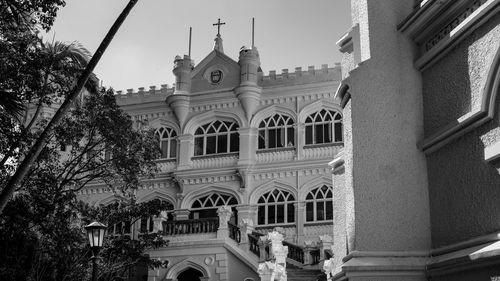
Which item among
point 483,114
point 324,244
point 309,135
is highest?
point 309,135

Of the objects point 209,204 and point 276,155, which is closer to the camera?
point 276,155

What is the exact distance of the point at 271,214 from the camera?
30766 mm

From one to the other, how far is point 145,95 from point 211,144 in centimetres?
466

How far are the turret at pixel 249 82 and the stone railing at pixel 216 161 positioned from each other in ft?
6.48

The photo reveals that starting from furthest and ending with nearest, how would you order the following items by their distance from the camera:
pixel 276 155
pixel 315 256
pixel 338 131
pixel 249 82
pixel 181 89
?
1. pixel 181 89
2. pixel 249 82
3. pixel 276 155
4. pixel 338 131
5. pixel 315 256

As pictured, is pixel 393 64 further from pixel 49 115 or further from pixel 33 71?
pixel 49 115

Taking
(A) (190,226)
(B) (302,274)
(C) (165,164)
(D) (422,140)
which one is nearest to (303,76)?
(C) (165,164)

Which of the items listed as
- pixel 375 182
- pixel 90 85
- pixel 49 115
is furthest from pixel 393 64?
pixel 49 115

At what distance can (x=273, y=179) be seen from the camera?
31031 millimetres

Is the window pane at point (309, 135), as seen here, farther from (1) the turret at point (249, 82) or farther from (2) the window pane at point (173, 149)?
(2) the window pane at point (173, 149)

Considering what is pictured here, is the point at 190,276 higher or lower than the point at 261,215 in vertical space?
lower

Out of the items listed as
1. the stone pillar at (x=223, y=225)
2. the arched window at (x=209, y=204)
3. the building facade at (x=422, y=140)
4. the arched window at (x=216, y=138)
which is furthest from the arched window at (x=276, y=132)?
the building facade at (x=422, y=140)

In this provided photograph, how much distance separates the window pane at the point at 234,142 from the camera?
106 feet

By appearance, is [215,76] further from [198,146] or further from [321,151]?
[321,151]
